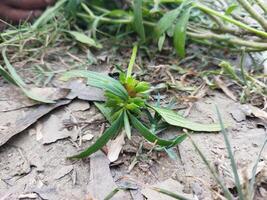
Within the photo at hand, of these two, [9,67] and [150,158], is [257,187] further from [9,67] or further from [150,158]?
[9,67]

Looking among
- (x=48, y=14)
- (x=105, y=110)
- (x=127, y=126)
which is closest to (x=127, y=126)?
(x=127, y=126)

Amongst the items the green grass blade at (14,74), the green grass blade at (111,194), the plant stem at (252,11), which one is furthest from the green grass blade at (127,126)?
the plant stem at (252,11)

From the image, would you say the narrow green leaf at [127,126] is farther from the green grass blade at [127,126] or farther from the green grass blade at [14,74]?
the green grass blade at [14,74]

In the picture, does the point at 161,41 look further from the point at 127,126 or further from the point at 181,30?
the point at 127,126

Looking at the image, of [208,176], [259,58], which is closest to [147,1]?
[259,58]

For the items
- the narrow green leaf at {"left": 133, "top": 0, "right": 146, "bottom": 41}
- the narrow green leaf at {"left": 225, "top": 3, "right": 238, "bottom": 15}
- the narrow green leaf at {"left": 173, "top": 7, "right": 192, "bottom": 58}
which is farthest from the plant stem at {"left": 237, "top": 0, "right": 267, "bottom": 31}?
the narrow green leaf at {"left": 133, "top": 0, "right": 146, "bottom": 41}
